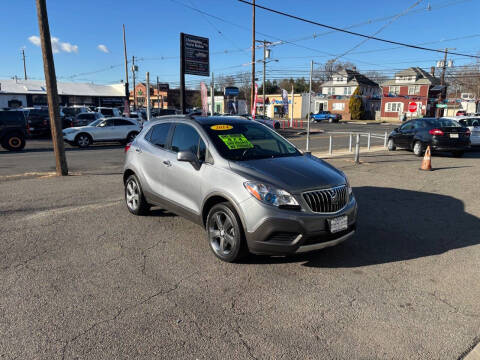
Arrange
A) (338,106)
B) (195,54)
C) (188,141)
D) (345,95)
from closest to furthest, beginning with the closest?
(188,141) → (195,54) → (338,106) → (345,95)

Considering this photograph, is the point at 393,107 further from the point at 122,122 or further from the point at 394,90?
the point at 122,122

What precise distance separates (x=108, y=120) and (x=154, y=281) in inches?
733

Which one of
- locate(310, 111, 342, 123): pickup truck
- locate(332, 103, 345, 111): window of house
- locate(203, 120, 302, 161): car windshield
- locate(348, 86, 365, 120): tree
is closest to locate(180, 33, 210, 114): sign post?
locate(203, 120, 302, 161): car windshield

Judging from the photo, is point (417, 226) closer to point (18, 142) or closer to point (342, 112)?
point (18, 142)

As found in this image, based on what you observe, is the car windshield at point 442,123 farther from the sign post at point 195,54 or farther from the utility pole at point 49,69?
the sign post at point 195,54

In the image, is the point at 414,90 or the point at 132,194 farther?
the point at 414,90

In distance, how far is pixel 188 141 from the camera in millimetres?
4977

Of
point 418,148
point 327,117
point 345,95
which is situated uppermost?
point 345,95

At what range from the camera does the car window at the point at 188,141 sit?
4.71m

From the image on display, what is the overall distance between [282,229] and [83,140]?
1878 centimetres

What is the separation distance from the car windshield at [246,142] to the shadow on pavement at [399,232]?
135cm

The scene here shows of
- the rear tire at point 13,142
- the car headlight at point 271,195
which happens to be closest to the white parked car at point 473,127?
the car headlight at point 271,195

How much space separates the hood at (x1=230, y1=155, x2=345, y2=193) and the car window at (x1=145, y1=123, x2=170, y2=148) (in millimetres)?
1608

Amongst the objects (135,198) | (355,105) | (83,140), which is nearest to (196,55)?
(83,140)
